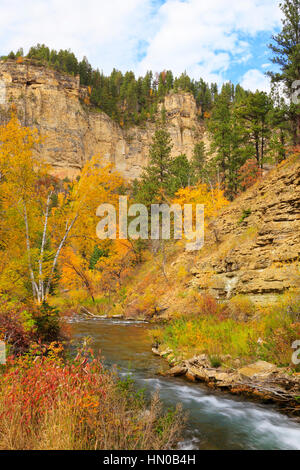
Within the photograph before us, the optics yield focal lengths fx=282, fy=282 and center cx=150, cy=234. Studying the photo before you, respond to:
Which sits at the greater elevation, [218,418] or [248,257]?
[248,257]

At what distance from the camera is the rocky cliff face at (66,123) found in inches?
3081

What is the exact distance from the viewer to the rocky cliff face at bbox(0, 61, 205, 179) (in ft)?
257

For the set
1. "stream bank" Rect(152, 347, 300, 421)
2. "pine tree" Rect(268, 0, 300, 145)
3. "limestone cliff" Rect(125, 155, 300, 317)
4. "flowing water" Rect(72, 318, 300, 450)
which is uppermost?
"pine tree" Rect(268, 0, 300, 145)

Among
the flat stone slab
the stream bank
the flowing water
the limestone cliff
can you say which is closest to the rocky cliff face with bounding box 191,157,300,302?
the limestone cliff

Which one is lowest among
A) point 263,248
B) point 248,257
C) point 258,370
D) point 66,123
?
point 258,370

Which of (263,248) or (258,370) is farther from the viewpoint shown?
(263,248)

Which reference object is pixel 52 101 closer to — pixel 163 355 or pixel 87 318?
pixel 87 318

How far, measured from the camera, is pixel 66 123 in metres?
81.5

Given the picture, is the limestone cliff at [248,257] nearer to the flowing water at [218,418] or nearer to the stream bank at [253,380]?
the stream bank at [253,380]

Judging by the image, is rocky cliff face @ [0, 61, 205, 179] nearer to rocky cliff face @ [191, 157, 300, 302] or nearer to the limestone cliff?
the limestone cliff

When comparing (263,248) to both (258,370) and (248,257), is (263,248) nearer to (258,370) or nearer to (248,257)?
(248,257)

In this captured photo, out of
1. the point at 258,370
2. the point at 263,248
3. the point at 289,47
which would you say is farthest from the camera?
the point at 289,47

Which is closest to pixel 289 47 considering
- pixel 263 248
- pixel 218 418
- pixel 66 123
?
pixel 263 248
